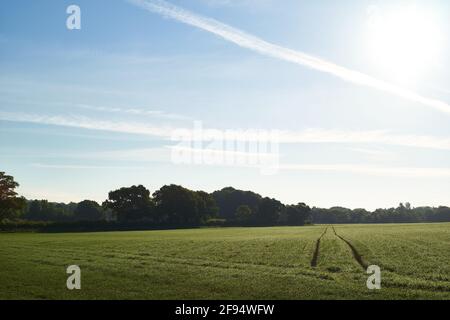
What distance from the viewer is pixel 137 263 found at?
134ft

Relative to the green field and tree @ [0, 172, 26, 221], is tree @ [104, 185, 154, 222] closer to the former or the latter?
tree @ [0, 172, 26, 221]

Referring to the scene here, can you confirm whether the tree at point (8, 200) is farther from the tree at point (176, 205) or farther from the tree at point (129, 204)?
the tree at point (176, 205)

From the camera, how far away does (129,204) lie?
172875mm

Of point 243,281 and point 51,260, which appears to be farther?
point 51,260

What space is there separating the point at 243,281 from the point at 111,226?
129 meters

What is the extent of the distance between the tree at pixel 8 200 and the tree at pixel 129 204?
121 feet

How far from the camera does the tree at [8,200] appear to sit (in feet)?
453

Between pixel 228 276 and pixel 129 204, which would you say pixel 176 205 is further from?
pixel 228 276

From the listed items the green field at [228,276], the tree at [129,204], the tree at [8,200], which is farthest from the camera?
the tree at [129,204]

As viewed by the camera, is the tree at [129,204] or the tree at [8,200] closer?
the tree at [8,200]

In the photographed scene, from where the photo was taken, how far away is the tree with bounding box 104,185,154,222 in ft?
564

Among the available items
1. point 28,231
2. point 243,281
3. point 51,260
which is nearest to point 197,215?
point 28,231

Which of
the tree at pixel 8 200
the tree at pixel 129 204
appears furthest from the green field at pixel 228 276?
the tree at pixel 129 204
